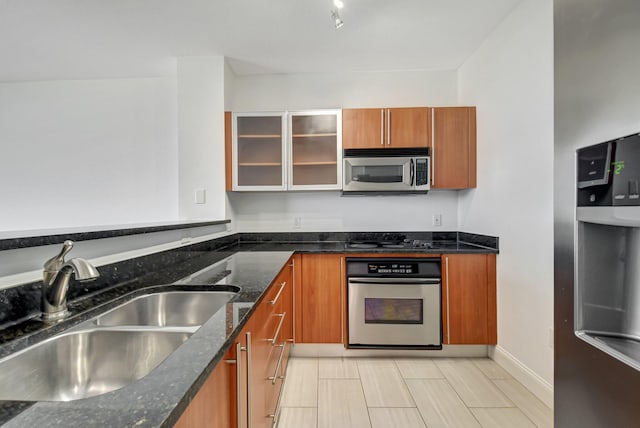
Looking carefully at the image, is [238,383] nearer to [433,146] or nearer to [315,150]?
[315,150]

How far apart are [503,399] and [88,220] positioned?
4022 mm

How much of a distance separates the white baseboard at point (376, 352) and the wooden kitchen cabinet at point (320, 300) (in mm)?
71

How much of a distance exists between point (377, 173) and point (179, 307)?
1937 mm

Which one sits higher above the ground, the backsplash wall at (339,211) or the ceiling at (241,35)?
the ceiling at (241,35)

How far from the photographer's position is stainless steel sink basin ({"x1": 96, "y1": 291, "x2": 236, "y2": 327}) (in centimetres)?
126

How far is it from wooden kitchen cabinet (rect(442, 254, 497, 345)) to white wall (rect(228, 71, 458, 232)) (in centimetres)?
68

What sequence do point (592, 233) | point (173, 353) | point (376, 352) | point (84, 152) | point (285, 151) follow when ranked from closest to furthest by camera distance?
point (173, 353)
point (592, 233)
point (376, 352)
point (285, 151)
point (84, 152)

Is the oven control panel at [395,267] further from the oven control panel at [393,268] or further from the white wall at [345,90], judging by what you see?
the white wall at [345,90]

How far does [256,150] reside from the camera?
284 centimetres

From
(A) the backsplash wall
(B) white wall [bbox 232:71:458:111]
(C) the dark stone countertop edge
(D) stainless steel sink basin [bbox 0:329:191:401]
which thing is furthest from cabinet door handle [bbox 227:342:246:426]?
(B) white wall [bbox 232:71:458:111]

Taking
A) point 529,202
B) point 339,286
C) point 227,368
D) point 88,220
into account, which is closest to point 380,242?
point 339,286

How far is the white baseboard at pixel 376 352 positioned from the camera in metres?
2.49

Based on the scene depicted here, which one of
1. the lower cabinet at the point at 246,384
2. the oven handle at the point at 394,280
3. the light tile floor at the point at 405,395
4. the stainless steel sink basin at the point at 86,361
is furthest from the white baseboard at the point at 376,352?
the stainless steel sink basin at the point at 86,361

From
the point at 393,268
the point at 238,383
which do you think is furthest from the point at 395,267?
the point at 238,383
